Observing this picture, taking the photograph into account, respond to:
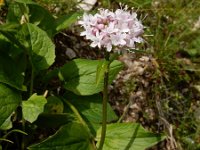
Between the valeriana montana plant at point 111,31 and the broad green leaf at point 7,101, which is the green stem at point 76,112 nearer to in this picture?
the broad green leaf at point 7,101

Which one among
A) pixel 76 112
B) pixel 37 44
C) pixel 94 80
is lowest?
pixel 76 112

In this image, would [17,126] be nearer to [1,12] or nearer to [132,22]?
[1,12]

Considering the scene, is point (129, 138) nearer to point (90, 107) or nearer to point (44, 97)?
point (90, 107)

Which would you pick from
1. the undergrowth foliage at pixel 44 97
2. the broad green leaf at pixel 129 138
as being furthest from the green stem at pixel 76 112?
the broad green leaf at pixel 129 138

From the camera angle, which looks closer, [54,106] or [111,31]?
[111,31]

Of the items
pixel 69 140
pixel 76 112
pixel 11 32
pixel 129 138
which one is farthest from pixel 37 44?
pixel 129 138

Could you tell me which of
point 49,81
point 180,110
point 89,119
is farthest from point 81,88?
point 180,110

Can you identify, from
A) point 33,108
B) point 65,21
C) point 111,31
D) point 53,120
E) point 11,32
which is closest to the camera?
point 111,31
